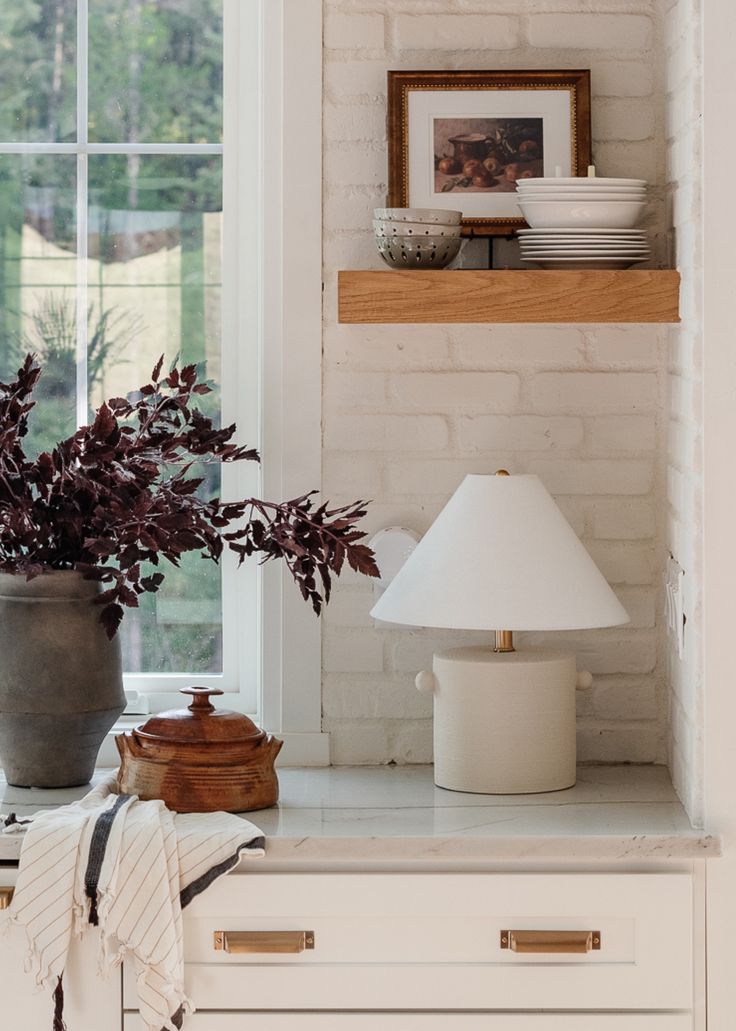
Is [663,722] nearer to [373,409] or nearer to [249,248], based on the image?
[373,409]

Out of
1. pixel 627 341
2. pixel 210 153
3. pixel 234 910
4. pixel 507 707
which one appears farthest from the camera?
pixel 210 153

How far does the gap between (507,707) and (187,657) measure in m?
0.68

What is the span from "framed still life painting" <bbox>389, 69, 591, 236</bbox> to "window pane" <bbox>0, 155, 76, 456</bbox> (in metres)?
0.62

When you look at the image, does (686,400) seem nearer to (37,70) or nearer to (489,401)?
(489,401)

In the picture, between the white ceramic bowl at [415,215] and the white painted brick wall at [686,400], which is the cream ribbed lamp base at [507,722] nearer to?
the white painted brick wall at [686,400]

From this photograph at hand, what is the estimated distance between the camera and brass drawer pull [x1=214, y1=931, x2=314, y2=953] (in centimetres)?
189

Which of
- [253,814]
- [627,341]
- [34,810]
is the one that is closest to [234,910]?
[253,814]

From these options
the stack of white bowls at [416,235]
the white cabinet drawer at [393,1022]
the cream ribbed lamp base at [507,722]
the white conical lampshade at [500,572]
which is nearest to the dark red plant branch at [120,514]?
the white conical lampshade at [500,572]

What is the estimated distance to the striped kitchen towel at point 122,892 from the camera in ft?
5.97

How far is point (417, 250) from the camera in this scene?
2.12 m

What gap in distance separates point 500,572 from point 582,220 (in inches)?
22.2

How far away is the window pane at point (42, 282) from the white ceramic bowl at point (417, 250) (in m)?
0.65

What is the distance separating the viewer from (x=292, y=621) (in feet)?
7.66

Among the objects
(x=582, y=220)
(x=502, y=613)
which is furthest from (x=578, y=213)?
(x=502, y=613)
